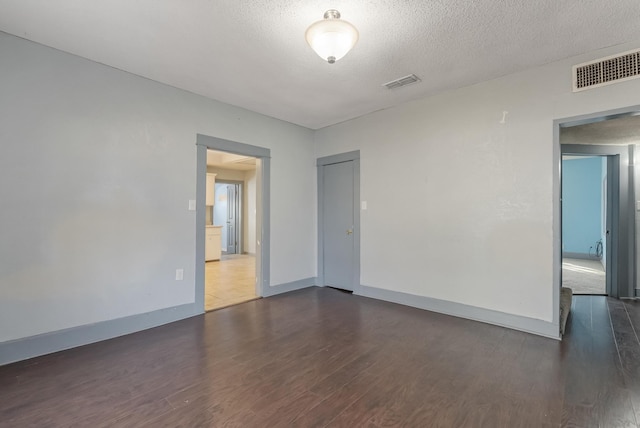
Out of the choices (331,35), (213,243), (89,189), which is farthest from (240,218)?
(331,35)

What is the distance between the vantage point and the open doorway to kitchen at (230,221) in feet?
19.4

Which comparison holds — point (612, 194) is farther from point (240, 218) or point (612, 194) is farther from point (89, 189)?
point (240, 218)

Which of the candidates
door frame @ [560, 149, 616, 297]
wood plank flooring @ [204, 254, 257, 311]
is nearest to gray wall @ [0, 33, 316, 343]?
wood plank flooring @ [204, 254, 257, 311]

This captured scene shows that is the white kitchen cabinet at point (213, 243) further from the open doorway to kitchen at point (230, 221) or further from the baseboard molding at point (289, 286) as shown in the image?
the baseboard molding at point (289, 286)

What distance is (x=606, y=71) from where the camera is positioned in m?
2.63

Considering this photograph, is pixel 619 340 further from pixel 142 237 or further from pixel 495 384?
pixel 142 237

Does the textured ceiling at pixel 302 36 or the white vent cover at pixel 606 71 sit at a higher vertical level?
the textured ceiling at pixel 302 36

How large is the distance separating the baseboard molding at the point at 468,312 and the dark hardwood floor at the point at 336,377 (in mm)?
122

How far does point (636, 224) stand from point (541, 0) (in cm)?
440

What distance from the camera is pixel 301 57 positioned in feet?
9.11

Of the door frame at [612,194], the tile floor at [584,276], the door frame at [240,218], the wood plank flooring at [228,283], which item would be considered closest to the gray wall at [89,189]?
the wood plank flooring at [228,283]

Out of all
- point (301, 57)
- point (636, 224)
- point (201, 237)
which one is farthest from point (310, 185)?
point (636, 224)

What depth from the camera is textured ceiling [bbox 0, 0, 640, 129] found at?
2.12 meters

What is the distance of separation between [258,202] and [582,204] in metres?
8.56
